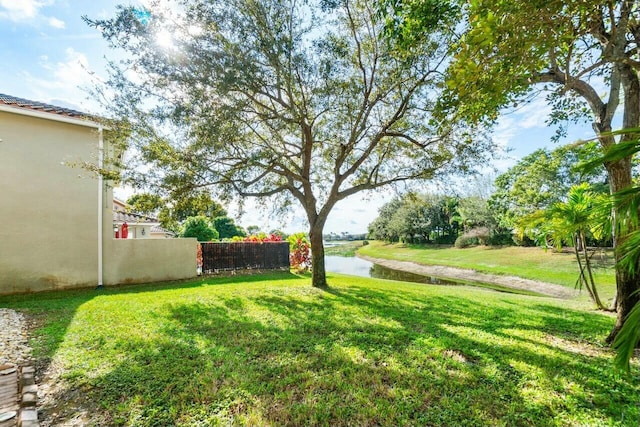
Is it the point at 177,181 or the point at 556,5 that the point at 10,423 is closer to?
the point at 177,181

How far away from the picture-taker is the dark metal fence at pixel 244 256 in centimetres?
1258

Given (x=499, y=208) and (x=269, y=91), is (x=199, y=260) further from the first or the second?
(x=499, y=208)

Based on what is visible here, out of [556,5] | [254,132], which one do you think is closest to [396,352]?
[556,5]

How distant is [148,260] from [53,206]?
3.08 meters

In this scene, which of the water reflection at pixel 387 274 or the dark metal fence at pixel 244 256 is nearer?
the dark metal fence at pixel 244 256

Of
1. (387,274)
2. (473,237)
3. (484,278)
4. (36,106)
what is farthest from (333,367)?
(473,237)

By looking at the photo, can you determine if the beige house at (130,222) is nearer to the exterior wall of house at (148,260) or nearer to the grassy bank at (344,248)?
the exterior wall of house at (148,260)

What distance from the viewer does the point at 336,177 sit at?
28.7 feet

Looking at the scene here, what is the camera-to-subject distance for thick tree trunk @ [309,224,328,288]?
879cm

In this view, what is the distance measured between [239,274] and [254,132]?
23.1ft

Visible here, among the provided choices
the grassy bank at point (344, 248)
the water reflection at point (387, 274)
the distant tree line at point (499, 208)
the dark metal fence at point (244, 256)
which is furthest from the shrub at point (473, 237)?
the dark metal fence at point (244, 256)

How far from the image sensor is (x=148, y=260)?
400 inches

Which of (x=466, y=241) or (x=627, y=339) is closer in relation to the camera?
(x=627, y=339)

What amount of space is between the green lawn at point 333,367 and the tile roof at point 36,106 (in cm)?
596
